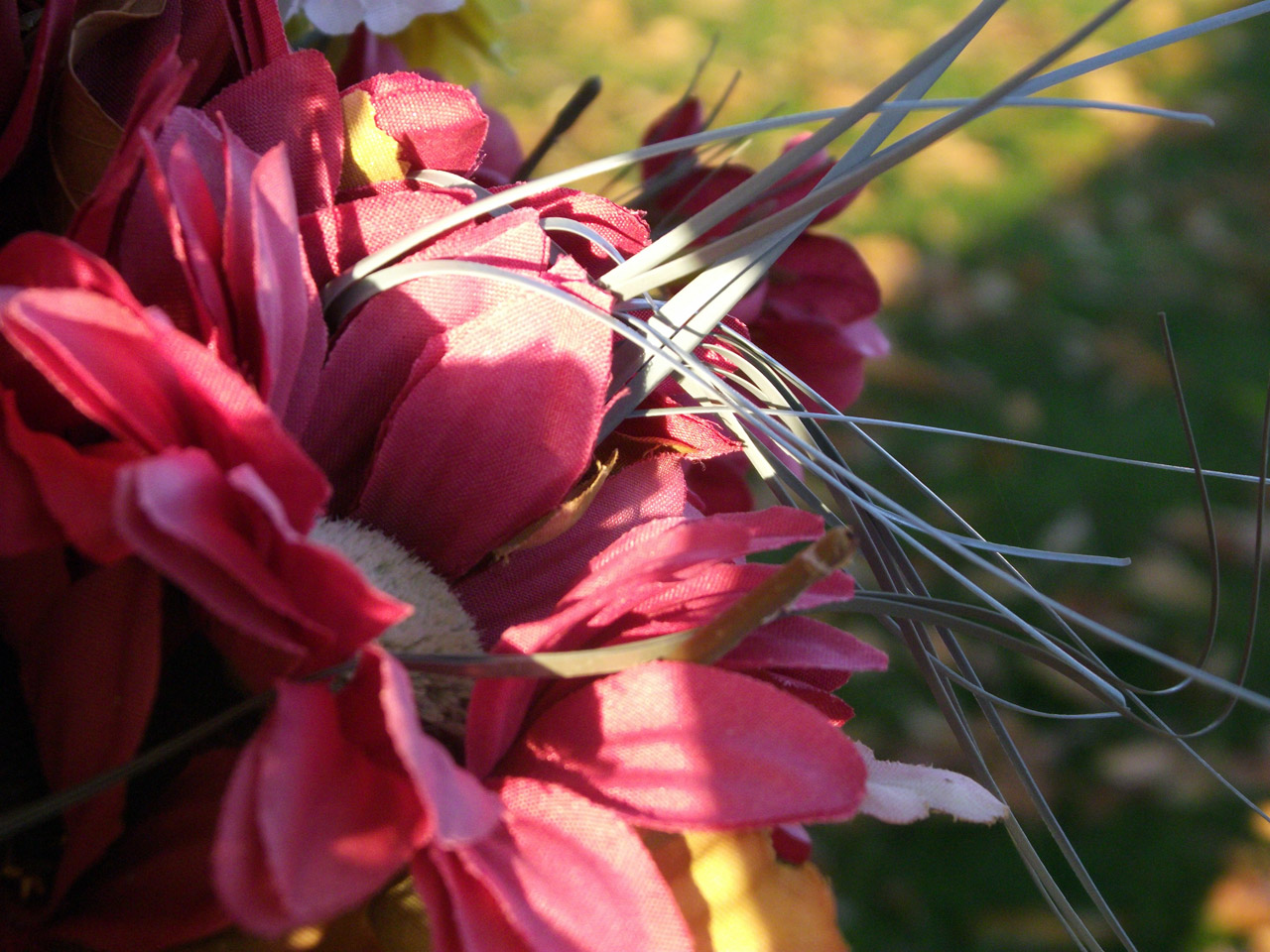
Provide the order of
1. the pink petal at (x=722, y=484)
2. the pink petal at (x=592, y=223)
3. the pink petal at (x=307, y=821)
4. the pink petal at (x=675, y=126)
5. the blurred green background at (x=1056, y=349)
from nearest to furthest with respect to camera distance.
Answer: the pink petal at (x=307, y=821), the pink petal at (x=592, y=223), the pink petal at (x=722, y=484), the pink petal at (x=675, y=126), the blurred green background at (x=1056, y=349)

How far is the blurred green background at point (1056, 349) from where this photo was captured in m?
0.95

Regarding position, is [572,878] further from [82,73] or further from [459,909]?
[82,73]

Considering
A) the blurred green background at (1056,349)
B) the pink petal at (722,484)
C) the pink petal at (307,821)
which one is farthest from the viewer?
the blurred green background at (1056,349)

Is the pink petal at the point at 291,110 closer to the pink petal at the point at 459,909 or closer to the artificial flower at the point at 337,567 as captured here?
the artificial flower at the point at 337,567

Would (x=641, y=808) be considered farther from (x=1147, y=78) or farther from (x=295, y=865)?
(x=1147, y=78)

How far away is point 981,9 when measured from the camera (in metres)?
0.22

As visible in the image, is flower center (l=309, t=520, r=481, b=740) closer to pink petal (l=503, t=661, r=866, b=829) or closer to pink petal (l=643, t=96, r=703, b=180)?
pink petal (l=503, t=661, r=866, b=829)

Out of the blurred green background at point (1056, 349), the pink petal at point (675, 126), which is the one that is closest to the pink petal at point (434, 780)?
the pink petal at point (675, 126)

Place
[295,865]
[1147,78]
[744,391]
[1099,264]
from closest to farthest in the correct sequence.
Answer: [295,865]
[744,391]
[1099,264]
[1147,78]

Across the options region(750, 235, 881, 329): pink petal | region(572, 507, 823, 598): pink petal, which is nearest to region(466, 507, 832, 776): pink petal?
region(572, 507, 823, 598): pink petal

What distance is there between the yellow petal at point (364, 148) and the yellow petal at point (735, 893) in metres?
0.15

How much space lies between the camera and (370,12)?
0.32 m

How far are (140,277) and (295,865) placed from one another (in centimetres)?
11

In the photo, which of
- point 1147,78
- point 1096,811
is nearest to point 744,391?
point 1096,811
